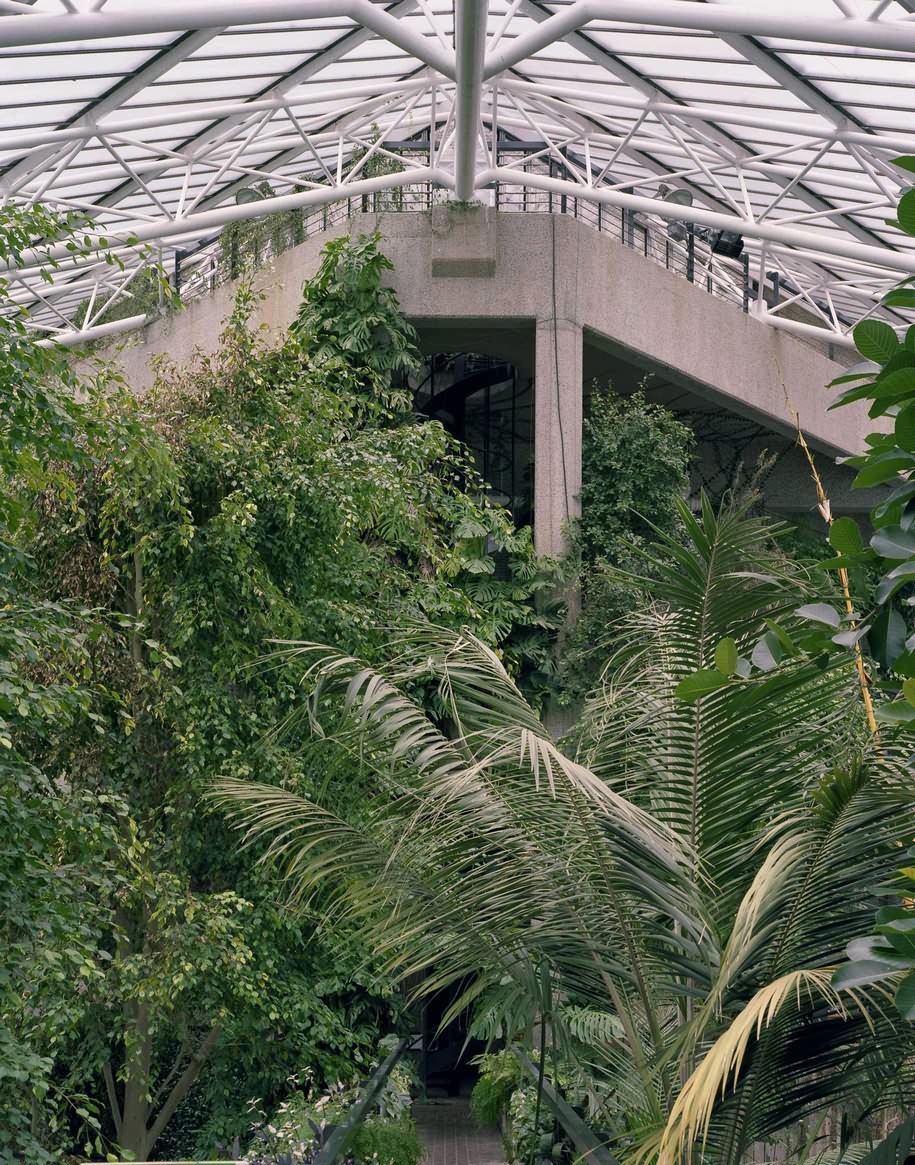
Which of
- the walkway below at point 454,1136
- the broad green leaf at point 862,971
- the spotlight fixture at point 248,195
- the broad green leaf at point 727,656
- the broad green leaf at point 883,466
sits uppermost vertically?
the spotlight fixture at point 248,195

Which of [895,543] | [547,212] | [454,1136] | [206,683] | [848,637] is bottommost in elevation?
[454,1136]

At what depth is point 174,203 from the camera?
1639cm

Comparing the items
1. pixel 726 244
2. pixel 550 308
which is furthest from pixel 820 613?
pixel 726 244

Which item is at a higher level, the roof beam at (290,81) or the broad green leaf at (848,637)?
the roof beam at (290,81)

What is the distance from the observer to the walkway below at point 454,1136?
39.6 feet

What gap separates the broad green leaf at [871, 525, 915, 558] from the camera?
78.3 inches

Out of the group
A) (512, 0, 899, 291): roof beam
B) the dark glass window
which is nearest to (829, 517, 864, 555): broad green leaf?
(512, 0, 899, 291): roof beam

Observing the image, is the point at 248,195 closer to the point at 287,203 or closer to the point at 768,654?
the point at 287,203

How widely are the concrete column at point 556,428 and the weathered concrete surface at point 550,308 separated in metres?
0.01

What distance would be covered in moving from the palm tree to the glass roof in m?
5.72

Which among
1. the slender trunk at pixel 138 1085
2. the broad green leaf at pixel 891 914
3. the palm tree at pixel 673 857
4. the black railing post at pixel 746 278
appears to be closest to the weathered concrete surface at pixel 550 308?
the black railing post at pixel 746 278

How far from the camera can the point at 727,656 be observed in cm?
206

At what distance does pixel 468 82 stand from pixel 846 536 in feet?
27.4

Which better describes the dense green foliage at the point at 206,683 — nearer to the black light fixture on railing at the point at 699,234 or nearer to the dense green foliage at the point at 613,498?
the dense green foliage at the point at 613,498
